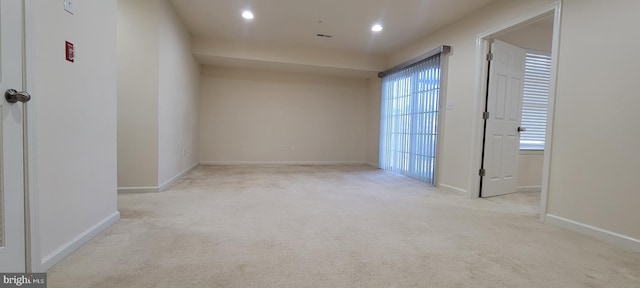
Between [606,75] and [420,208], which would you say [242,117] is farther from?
[606,75]

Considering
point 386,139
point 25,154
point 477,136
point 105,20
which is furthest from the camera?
point 386,139

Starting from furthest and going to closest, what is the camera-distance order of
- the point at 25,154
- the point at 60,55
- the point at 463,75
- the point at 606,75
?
1. the point at 463,75
2. the point at 606,75
3. the point at 60,55
4. the point at 25,154

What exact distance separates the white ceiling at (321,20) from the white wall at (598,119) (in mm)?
1290

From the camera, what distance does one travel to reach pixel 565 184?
2.56 metres

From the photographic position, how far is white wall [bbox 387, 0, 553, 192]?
3.60 metres

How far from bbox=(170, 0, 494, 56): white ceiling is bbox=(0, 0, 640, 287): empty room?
41 millimetres

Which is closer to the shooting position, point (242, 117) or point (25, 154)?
point (25, 154)

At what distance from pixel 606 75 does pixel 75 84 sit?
3910 millimetres

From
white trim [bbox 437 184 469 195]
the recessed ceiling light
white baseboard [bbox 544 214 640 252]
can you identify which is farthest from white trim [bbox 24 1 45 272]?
white trim [bbox 437 184 469 195]

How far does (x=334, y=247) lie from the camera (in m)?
1.96

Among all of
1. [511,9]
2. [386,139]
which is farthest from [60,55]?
[386,139]

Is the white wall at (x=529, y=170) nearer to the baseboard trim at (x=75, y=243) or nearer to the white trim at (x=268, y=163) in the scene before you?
the white trim at (x=268, y=163)

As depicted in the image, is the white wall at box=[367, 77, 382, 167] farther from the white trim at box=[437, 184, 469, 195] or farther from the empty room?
the white trim at box=[437, 184, 469, 195]

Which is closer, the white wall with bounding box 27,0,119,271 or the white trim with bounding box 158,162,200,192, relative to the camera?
the white wall with bounding box 27,0,119,271
